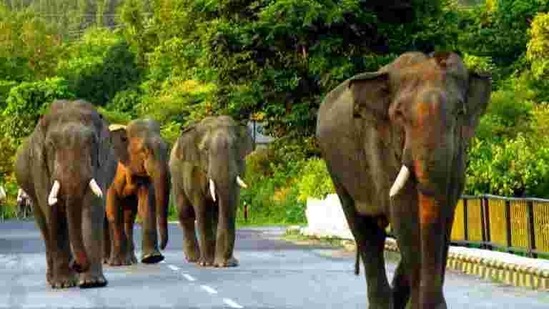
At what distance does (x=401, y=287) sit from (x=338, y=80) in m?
30.3

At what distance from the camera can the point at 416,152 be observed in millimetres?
13367

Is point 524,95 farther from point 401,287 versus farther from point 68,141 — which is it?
point 401,287

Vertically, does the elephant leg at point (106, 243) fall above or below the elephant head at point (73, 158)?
below

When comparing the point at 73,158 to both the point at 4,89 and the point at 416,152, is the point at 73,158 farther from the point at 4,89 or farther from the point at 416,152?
the point at 4,89

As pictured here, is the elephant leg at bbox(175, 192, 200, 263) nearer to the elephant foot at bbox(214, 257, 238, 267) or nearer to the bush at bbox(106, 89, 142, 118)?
the elephant foot at bbox(214, 257, 238, 267)

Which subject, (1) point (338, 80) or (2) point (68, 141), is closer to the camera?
(2) point (68, 141)

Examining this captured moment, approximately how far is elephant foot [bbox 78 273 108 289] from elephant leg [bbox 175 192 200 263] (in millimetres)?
7835

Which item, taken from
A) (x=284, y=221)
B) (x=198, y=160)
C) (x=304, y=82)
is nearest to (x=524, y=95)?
(x=284, y=221)

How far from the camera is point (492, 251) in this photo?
27.0m

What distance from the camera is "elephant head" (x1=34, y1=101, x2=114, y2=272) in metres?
22.5

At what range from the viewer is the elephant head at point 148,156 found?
31.7 meters

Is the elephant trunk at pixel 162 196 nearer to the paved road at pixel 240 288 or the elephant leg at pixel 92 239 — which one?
the paved road at pixel 240 288

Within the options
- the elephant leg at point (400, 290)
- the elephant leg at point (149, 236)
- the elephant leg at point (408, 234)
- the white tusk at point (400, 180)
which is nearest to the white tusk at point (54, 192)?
the elephant leg at point (400, 290)

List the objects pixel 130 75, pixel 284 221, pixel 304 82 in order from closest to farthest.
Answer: pixel 304 82, pixel 284 221, pixel 130 75
